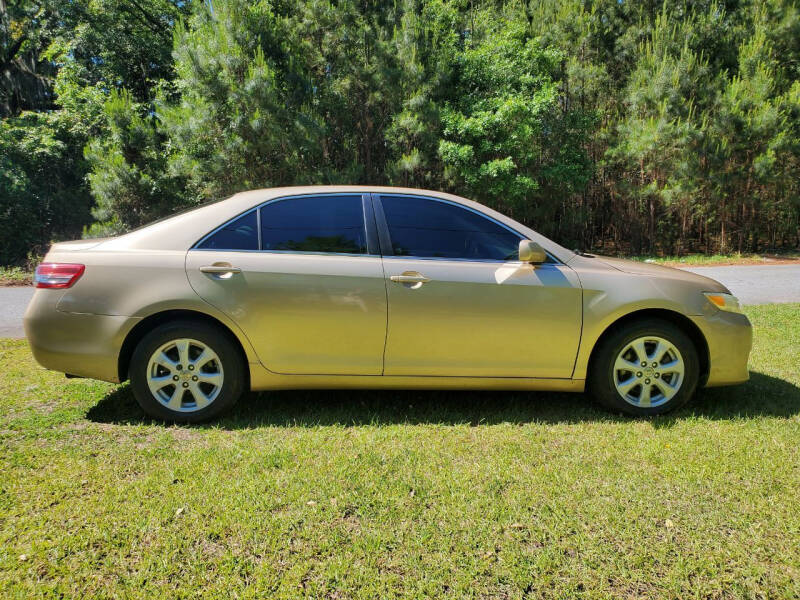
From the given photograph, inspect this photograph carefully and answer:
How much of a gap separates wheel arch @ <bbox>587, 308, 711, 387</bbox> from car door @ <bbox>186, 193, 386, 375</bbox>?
5.29 ft

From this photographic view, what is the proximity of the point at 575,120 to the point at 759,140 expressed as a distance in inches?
223

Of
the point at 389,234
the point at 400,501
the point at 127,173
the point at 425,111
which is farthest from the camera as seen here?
the point at 425,111

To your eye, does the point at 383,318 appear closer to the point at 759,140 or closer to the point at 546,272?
the point at 546,272

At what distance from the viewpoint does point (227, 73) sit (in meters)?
12.4

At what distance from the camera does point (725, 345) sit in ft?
12.6

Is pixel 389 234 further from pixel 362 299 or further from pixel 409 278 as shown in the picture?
pixel 362 299

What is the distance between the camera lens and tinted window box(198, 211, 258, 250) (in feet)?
12.1

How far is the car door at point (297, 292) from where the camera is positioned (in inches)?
141

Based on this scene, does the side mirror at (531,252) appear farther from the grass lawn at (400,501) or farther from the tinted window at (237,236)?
the tinted window at (237,236)

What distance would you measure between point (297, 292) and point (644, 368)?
2.56 meters

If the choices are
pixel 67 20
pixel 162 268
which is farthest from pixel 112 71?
pixel 162 268

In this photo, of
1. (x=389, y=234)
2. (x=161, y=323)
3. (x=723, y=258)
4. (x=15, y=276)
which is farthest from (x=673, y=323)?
(x=723, y=258)

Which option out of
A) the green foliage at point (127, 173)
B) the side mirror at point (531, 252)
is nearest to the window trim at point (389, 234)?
the side mirror at point (531, 252)

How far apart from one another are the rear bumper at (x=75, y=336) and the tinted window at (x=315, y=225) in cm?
113
